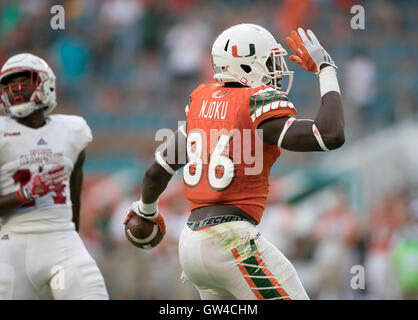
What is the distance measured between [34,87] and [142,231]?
1.15 metres

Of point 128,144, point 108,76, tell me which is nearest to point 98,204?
point 128,144

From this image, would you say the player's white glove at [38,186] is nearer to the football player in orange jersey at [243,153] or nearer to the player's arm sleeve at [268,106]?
the football player in orange jersey at [243,153]

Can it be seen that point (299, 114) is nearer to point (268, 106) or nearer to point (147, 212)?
point (147, 212)

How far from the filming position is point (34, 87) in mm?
5215

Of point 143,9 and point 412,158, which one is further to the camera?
point 143,9

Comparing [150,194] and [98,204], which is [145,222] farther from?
[98,204]

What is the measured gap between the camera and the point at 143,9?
1412 centimetres

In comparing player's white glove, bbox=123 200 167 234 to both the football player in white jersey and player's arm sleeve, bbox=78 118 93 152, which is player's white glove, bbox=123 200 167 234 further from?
player's arm sleeve, bbox=78 118 93 152

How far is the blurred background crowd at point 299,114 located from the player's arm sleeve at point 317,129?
Answer: 5113 millimetres

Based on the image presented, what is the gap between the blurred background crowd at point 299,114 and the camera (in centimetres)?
1048

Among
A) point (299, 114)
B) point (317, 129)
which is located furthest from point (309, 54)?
point (299, 114)

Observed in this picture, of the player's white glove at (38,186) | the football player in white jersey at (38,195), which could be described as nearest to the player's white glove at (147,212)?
the football player in white jersey at (38,195)

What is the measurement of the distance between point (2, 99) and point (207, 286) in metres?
1.87
